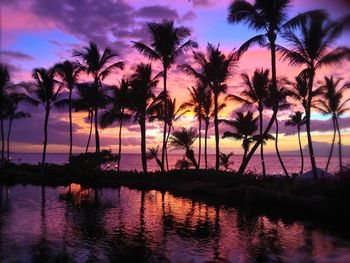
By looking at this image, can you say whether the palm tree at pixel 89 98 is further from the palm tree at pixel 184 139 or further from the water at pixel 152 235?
the water at pixel 152 235

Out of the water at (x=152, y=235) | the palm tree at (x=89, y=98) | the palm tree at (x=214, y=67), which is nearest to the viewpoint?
the water at (x=152, y=235)

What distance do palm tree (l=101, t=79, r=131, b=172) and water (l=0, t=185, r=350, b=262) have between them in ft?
56.4

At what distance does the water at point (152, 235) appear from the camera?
12141 millimetres

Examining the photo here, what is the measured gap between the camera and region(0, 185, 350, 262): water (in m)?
12.1

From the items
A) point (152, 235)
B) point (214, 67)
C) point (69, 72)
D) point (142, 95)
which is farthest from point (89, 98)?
point (152, 235)

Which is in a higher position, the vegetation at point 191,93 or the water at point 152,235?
the vegetation at point 191,93

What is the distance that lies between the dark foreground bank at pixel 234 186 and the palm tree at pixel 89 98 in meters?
6.55

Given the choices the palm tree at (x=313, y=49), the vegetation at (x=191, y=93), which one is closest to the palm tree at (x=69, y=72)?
the vegetation at (x=191, y=93)

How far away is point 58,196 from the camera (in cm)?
2641

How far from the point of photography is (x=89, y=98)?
4306 centimetres

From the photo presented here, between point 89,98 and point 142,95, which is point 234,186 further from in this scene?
point 89,98

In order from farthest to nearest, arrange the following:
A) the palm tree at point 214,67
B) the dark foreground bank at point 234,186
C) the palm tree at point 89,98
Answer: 1. the palm tree at point 89,98
2. the palm tree at point 214,67
3. the dark foreground bank at point 234,186

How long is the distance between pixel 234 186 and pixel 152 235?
13207 mm

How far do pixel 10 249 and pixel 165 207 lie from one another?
1104cm
